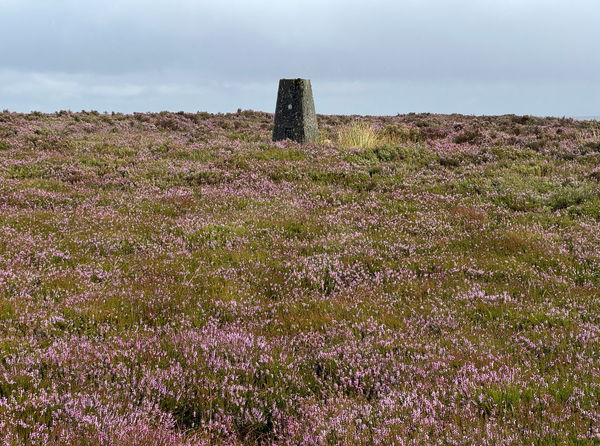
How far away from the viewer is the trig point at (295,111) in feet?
81.3

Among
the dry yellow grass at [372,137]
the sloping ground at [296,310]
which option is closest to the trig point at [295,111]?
the dry yellow grass at [372,137]

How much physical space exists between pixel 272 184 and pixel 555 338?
11.4 meters

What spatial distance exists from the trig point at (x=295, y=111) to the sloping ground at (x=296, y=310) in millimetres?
9238

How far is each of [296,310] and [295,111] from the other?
1959cm

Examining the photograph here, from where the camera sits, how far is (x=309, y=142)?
24672 millimetres

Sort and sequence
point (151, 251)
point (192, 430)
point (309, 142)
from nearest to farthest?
point (192, 430) → point (151, 251) → point (309, 142)

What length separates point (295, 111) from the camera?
982 inches

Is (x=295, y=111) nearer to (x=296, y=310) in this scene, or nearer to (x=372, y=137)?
(x=372, y=137)

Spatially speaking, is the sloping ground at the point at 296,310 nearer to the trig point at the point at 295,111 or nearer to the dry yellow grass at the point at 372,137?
the dry yellow grass at the point at 372,137

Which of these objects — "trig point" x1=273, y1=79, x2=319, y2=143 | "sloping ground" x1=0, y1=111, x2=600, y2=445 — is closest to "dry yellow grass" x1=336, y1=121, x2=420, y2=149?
"trig point" x1=273, y1=79, x2=319, y2=143

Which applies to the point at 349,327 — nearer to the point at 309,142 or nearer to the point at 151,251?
the point at 151,251

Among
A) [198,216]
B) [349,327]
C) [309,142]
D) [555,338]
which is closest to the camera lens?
[555,338]

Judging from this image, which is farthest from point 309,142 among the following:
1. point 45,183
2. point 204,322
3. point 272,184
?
point 204,322

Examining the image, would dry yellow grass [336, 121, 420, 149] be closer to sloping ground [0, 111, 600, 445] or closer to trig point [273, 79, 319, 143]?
trig point [273, 79, 319, 143]
